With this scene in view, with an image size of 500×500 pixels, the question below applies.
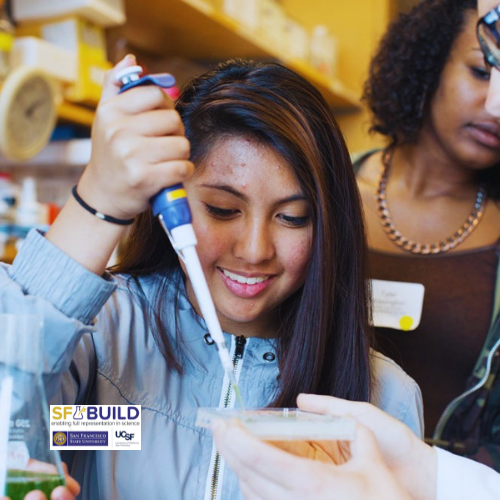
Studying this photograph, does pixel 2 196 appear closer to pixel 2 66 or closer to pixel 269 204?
pixel 2 66

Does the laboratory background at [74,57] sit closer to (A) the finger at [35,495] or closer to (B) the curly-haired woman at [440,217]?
(B) the curly-haired woman at [440,217]

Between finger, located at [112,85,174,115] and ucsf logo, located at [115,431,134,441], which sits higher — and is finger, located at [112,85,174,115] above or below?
above

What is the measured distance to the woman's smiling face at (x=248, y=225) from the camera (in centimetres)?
93

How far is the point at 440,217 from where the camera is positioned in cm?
160

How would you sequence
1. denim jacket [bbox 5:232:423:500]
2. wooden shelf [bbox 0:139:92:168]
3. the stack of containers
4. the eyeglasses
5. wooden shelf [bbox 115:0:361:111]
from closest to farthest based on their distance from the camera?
denim jacket [bbox 5:232:423:500] → the eyeglasses → the stack of containers → wooden shelf [bbox 0:139:92:168] → wooden shelf [bbox 115:0:361:111]

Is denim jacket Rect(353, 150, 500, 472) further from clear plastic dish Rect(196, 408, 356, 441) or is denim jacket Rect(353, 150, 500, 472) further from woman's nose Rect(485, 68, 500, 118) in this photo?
clear plastic dish Rect(196, 408, 356, 441)

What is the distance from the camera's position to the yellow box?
5.76ft

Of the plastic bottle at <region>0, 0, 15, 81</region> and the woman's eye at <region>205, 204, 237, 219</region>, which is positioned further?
the plastic bottle at <region>0, 0, 15, 81</region>

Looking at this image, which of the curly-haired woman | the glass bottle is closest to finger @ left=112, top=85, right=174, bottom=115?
the glass bottle

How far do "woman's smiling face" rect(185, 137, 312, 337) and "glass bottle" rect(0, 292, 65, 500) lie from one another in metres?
0.34

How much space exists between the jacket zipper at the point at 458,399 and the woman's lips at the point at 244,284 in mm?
639

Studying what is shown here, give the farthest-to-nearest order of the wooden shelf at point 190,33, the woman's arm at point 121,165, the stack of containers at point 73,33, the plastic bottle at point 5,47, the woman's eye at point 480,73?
1. the wooden shelf at point 190,33
2. the stack of containers at point 73,33
3. the plastic bottle at point 5,47
4. the woman's eye at point 480,73
5. the woman's arm at point 121,165

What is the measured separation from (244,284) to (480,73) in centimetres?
Result: 77

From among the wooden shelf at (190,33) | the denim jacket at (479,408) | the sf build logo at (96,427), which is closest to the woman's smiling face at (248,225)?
the sf build logo at (96,427)
